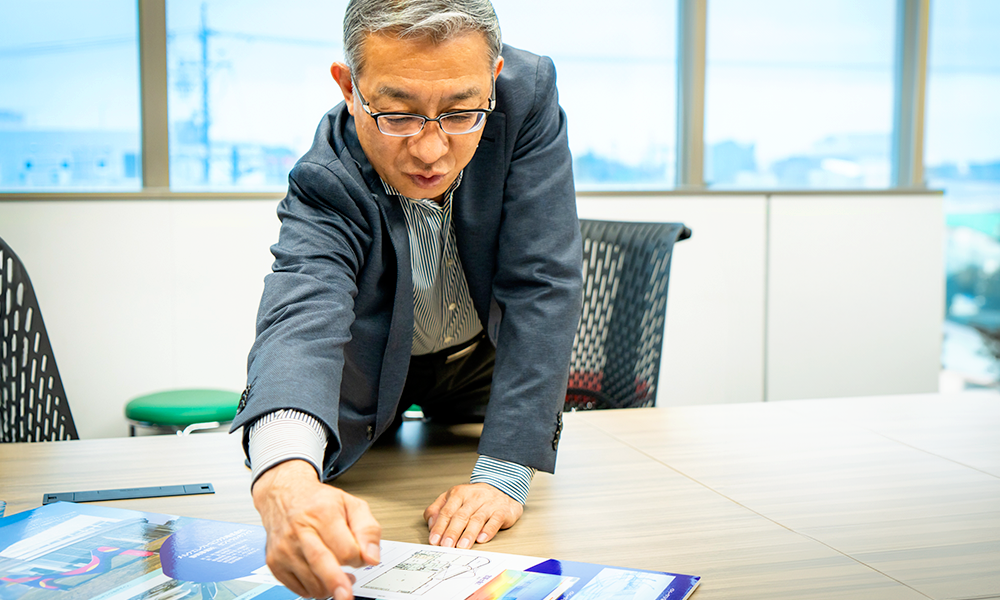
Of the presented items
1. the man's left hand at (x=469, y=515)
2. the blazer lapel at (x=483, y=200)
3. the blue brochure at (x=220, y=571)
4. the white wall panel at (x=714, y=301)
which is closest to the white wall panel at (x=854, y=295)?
the white wall panel at (x=714, y=301)

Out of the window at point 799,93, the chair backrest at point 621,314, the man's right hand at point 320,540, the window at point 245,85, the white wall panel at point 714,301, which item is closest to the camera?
the man's right hand at point 320,540

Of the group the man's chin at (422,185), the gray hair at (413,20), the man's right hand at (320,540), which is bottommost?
the man's right hand at (320,540)

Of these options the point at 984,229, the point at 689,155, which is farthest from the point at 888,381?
the point at 689,155

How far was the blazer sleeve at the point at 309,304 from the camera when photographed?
3.15ft

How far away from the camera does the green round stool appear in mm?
2445

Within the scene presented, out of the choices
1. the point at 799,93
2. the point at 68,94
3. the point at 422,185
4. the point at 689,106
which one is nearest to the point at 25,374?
the point at 422,185

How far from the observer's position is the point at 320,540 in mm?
716

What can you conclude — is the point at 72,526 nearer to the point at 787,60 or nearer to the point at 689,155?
the point at 689,155

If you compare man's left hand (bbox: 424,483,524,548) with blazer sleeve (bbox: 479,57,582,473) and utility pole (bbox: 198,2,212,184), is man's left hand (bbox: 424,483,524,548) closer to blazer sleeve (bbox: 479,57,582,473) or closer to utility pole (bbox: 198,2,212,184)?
blazer sleeve (bbox: 479,57,582,473)

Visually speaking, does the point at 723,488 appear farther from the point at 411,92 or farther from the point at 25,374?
the point at 25,374

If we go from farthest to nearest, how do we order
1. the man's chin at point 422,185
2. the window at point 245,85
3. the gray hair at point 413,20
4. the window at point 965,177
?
1. the window at point 965,177
2. the window at point 245,85
3. the man's chin at point 422,185
4. the gray hair at point 413,20

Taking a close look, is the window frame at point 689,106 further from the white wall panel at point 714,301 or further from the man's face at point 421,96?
the man's face at point 421,96

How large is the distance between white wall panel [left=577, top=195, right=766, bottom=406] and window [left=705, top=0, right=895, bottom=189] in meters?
0.39

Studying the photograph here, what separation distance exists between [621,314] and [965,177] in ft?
10.2
